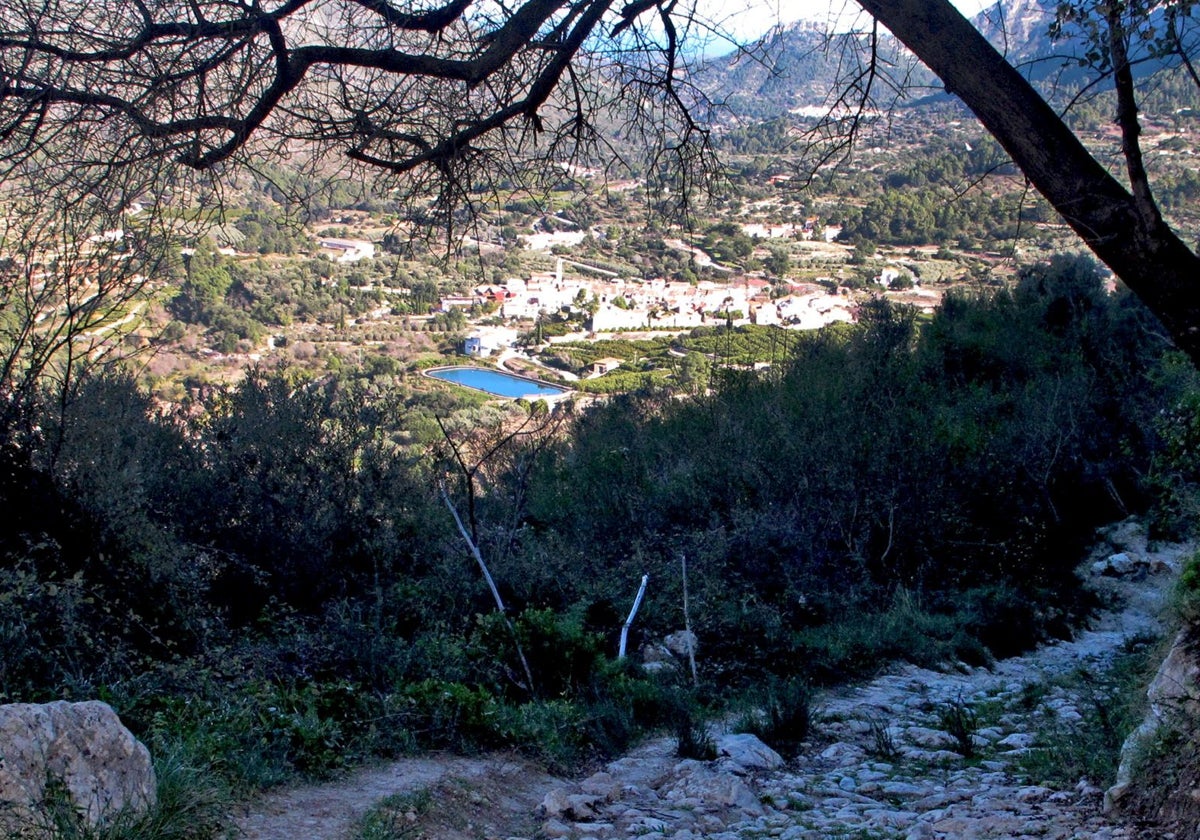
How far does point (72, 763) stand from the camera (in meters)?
2.68

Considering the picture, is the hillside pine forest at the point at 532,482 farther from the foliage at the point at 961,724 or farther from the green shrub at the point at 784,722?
the foliage at the point at 961,724

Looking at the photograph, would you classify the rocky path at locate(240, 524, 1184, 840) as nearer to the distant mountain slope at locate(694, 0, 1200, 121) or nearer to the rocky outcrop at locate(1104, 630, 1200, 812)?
the rocky outcrop at locate(1104, 630, 1200, 812)

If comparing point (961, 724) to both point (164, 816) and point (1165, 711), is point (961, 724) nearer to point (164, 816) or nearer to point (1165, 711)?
point (1165, 711)

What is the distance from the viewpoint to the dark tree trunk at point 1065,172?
8.59 ft

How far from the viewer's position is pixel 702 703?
252 inches

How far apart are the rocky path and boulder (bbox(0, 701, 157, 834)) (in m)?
0.43

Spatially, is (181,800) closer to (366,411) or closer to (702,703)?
(702,703)

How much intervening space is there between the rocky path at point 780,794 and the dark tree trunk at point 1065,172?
1.87 metres

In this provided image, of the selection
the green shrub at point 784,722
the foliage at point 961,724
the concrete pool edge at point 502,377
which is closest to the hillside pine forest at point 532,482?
the green shrub at point 784,722

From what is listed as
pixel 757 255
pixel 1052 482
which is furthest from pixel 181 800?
pixel 757 255

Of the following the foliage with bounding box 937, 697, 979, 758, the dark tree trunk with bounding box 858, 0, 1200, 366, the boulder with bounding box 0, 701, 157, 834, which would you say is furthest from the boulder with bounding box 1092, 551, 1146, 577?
the boulder with bounding box 0, 701, 157, 834

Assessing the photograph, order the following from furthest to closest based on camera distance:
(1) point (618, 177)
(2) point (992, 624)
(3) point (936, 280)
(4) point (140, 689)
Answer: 1. (3) point (936, 280)
2. (2) point (992, 624)
3. (1) point (618, 177)
4. (4) point (140, 689)

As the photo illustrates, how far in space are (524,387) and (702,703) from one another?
21071 millimetres

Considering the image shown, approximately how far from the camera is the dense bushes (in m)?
4.73
